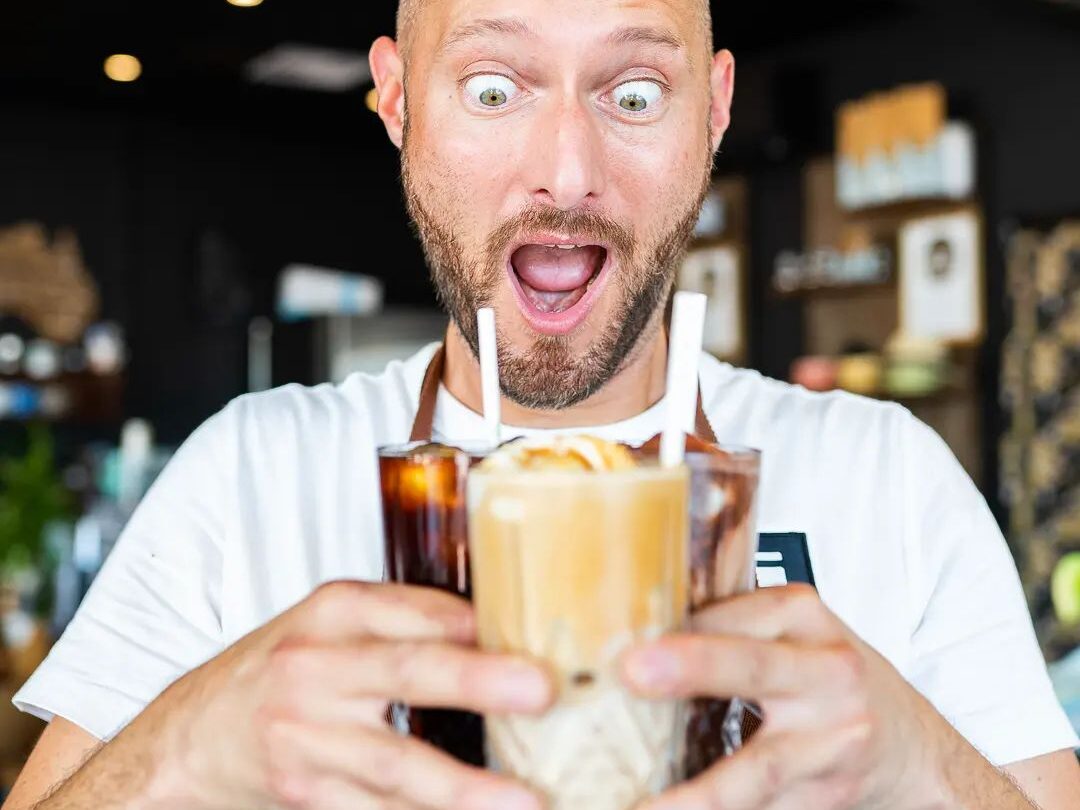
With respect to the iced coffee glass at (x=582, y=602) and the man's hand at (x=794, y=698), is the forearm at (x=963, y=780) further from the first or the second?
the iced coffee glass at (x=582, y=602)

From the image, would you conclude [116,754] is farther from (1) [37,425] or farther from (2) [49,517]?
(1) [37,425]

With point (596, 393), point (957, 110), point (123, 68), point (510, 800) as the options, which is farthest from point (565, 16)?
point (123, 68)

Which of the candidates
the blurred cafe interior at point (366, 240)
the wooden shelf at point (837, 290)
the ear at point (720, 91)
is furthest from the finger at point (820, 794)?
the wooden shelf at point (837, 290)

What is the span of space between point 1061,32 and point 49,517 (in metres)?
4.60

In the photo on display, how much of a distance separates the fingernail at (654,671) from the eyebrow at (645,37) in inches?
33.8

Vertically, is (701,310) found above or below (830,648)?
above

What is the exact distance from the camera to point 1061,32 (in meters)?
4.81

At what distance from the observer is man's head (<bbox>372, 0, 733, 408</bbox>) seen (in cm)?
135

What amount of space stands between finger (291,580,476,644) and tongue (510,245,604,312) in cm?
81

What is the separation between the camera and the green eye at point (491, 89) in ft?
4.55

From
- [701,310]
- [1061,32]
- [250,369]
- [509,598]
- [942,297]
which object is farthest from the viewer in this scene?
[250,369]

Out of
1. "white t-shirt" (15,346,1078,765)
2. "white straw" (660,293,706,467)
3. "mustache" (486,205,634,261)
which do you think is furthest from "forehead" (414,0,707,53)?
"white straw" (660,293,706,467)

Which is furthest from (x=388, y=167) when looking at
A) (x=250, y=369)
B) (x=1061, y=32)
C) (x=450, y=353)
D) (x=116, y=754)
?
(x=116, y=754)

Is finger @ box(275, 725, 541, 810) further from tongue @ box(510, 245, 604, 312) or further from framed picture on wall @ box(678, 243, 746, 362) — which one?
framed picture on wall @ box(678, 243, 746, 362)
